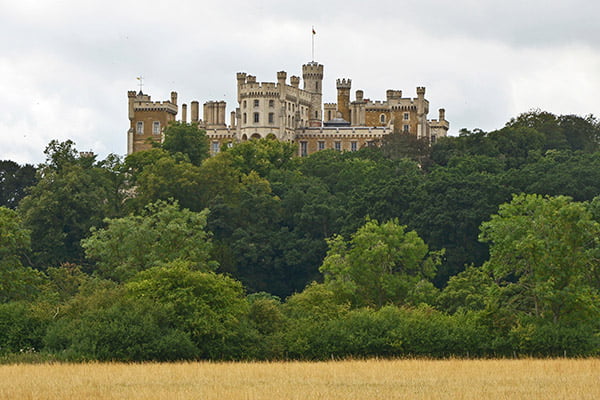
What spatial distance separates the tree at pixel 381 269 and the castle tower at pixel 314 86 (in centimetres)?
7657

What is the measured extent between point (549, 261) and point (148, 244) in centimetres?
2378

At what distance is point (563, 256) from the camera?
2160 inches

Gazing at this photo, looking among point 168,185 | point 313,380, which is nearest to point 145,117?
point 168,185

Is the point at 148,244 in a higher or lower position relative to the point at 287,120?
lower

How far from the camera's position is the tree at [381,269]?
215 feet

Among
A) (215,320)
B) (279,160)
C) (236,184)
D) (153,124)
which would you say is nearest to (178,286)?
(215,320)

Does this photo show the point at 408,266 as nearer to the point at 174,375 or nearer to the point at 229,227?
the point at 229,227

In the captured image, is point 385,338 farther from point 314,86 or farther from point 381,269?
point 314,86

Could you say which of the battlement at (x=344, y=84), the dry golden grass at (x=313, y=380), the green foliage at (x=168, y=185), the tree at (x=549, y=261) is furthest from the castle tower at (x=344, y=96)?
the dry golden grass at (x=313, y=380)

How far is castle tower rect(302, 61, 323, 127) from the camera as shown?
146 metres

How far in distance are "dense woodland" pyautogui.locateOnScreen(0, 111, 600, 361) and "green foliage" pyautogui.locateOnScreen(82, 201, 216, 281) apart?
0.12 meters

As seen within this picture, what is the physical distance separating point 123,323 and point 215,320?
3975 millimetres

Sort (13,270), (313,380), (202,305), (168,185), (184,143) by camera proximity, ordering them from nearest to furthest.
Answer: (313,380) → (202,305) → (13,270) → (168,185) → (184,143)

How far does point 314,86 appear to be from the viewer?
148 m
